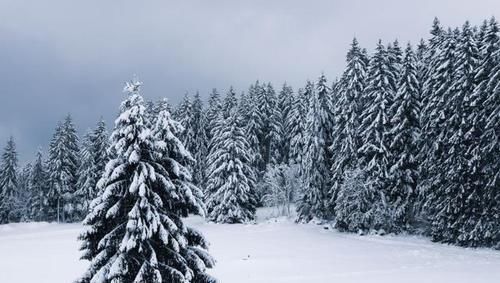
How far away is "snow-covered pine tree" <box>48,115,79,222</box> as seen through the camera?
69125 millimetres

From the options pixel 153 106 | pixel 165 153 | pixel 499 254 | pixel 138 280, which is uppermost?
pixel 153 106

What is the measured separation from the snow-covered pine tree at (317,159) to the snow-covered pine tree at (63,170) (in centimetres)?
3548

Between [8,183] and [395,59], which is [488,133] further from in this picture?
[8,183]

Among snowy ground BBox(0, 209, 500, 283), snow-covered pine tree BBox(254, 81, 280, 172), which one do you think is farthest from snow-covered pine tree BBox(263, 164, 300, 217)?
snowy ground BBox(0, 209, 500, 283)

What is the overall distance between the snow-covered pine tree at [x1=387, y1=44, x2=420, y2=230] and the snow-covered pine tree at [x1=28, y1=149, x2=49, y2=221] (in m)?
50.1

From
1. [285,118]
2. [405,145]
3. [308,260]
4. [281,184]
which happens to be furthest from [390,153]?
[285,118]

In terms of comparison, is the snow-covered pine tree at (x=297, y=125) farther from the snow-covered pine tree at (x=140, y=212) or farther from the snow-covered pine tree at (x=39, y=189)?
the snow-covered pine tree at (x=140, y=212)

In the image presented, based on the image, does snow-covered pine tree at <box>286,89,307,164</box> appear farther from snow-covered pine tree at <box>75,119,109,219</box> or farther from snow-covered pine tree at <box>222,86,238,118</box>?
snow-covered pine tree at <box>75,119,109,219</box>

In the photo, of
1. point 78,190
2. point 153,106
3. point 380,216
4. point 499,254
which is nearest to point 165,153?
point 499,254

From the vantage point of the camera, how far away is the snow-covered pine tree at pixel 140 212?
38.8 feet

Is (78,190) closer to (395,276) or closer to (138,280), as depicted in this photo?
(395,276)

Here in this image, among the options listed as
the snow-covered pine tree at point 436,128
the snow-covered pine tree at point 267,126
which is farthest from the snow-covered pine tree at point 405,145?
the snow-covered pine tree at point 267,126

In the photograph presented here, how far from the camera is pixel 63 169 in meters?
69.8

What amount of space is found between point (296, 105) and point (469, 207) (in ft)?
127
